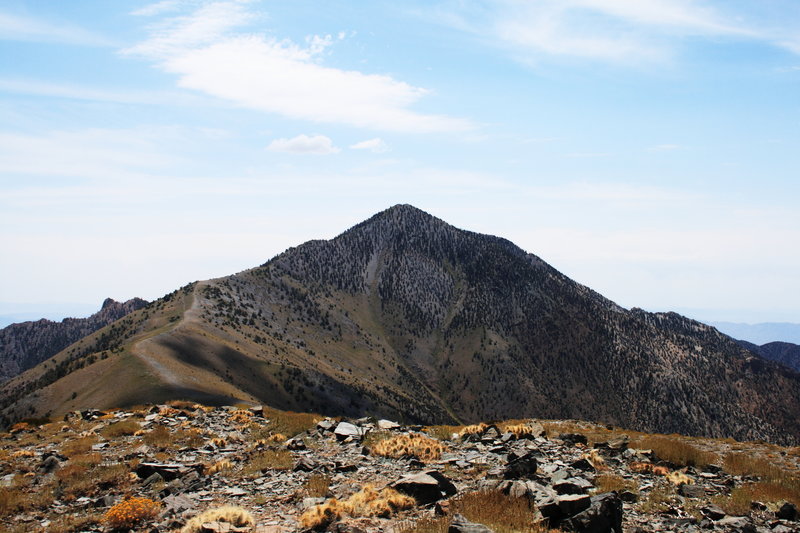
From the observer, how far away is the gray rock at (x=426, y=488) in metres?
14.8

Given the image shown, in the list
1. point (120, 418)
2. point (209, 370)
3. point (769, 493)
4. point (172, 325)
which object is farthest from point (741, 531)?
point (172, 325)

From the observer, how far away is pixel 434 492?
1489 centimetres

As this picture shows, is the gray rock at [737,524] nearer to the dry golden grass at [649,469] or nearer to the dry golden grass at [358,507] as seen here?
the dry golden grass at [649,469]

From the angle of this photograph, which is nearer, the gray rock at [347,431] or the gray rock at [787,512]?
the gray rock at [787,512]

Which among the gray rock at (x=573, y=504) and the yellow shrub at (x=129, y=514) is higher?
the gray rock at (x=573, y=504)

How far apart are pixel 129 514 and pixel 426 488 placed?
29.8ft

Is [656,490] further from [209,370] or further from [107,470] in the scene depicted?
[209,370]

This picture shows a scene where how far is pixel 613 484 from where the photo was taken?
1705cm

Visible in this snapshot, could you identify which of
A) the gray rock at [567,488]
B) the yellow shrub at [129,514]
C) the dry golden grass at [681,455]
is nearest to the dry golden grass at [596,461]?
the dry golden grass at [681,455]

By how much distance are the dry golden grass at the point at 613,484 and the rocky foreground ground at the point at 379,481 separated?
74 mm

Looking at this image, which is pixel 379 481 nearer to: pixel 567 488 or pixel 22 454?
pixel 567 488

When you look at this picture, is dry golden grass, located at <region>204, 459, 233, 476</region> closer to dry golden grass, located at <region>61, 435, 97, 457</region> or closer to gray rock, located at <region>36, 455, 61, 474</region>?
gray rock, located at <region>36, 455, 61, 474</region>

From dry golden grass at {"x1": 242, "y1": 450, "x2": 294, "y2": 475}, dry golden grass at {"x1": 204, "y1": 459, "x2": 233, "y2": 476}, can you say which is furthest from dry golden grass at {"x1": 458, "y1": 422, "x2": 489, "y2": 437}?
dry golden grass at {"x1": 204, "y1": 459, "x2": 233, "y2": 476}

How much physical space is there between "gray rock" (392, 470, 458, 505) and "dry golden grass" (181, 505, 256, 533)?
→ 4493 millimetres
